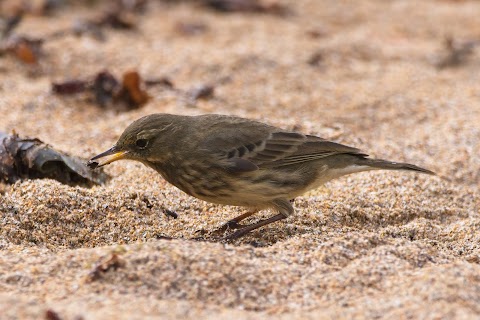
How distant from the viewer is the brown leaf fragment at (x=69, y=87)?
26.6 feet

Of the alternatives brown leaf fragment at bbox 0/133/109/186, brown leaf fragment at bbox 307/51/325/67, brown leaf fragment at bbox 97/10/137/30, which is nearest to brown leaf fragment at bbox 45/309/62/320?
brown leaf fragment at bbox 0/133/109/186

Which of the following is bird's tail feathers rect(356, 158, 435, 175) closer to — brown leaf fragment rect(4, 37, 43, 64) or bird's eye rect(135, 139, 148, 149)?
bird's eye rect(135, 139, 148, 149)

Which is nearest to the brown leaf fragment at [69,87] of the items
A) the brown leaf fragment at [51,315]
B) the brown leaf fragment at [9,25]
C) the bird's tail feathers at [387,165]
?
the brown leaf fragment at [9,25]

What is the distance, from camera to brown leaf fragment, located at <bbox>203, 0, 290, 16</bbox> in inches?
431

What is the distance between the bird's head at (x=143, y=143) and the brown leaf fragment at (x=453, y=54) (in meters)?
5.00

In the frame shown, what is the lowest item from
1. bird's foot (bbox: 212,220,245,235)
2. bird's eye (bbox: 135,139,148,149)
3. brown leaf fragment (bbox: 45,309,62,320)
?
bird's foot (bbox: 212,220,245,235)

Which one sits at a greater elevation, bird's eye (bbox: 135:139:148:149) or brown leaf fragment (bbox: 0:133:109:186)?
bird's eye (bbox: 135:139:148:149)

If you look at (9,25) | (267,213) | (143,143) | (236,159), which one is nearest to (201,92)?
(267,213)

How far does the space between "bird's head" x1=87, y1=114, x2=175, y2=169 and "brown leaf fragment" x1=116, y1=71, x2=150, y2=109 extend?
8.22ft

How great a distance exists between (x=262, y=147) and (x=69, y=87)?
320cm

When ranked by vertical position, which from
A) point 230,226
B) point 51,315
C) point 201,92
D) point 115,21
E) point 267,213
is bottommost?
point 267,213

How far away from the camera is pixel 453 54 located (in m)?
9.52

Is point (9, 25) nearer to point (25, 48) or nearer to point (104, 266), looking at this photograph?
point (25, 48)

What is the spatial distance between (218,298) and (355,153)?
83.4 inches
